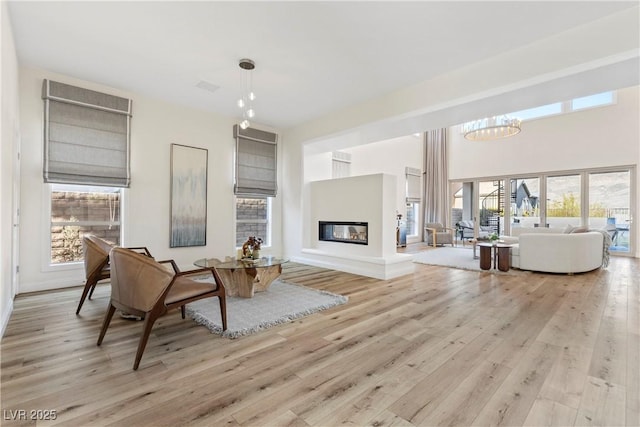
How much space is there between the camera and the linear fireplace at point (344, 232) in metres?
5.46

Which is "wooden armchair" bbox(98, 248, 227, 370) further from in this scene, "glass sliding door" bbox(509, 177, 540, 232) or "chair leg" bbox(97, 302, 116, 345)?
"glass sliding door" bbox(509, 177, 540, 232)

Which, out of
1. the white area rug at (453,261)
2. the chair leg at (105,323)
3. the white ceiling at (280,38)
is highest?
the white ceiling at (280,38)

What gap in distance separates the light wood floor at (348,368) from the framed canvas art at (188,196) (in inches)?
74.3

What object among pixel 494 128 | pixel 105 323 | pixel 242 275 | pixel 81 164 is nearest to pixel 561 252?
pixel 494 128

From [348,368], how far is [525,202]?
9.73m

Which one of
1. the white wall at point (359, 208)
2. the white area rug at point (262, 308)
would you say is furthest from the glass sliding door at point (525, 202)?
the white area rug at point (262, 308)

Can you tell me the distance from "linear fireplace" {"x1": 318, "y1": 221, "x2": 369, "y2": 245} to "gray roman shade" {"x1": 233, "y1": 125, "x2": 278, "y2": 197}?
1.45 m

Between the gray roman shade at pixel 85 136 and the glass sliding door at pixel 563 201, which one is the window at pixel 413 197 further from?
the gray roman shade at pixel 85 136

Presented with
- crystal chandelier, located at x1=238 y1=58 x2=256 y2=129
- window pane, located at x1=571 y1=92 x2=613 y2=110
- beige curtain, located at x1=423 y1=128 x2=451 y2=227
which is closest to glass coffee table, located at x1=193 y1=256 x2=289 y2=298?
crystal chandelier, located at x1=238 y1=58 x2=256 y2=129

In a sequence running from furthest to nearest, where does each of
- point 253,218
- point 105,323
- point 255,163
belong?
1. point 253,218
2. point 255,163
3. point 105,323

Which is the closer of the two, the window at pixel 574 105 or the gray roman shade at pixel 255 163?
the gray roman shade at pixel 255 163

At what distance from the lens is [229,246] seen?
19.2 ft

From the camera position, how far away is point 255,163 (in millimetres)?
6199

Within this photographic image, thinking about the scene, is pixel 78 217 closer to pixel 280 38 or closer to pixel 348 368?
pixel 280 38
